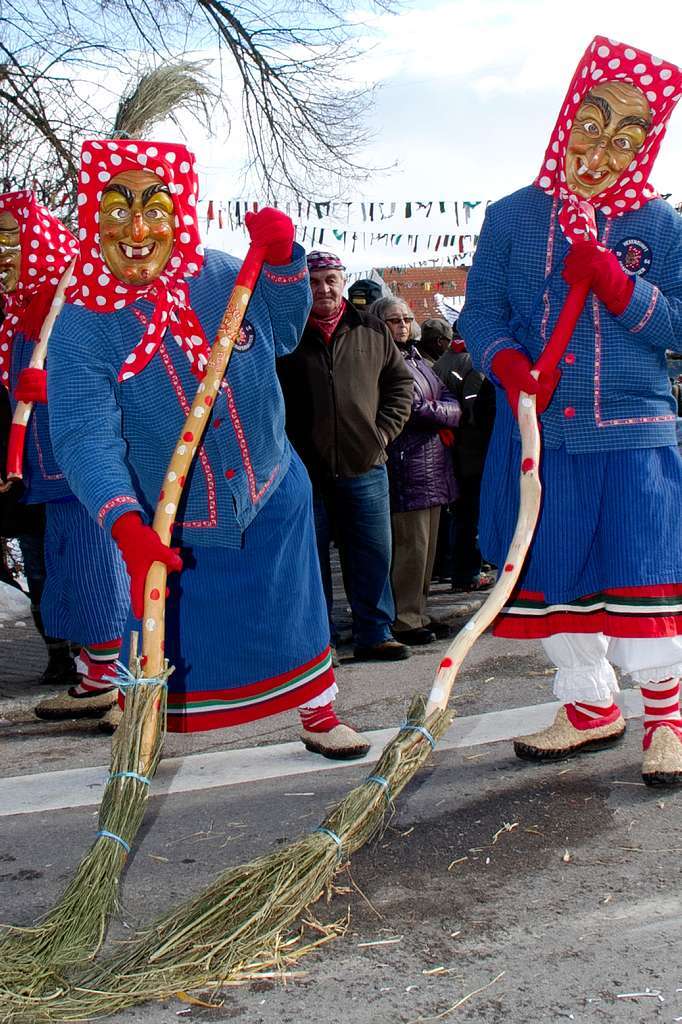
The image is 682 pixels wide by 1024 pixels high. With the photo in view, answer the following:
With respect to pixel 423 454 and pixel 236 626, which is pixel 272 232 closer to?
pixel 236 626

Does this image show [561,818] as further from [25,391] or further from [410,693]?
[25,391]

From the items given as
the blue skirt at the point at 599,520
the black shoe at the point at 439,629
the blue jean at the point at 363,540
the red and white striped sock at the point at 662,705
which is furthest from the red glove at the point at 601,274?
the black shoe at the point at 439,629

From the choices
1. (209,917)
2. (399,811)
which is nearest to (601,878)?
(399,811)

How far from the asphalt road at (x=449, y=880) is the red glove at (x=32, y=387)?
145cm

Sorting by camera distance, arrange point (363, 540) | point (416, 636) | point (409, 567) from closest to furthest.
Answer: point (363, 540), point (416, 636), point (409, 567)

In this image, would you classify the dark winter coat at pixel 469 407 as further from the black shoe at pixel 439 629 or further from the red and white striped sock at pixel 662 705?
the red and white striped sock at pixel 662 705

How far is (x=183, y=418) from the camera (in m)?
3.55

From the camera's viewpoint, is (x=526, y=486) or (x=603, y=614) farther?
(x=603, y=614)

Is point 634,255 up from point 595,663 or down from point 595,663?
up

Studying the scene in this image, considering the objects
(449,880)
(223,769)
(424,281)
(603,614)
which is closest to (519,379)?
(603,614)

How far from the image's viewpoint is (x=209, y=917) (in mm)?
2672

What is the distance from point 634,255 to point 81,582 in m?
2.61

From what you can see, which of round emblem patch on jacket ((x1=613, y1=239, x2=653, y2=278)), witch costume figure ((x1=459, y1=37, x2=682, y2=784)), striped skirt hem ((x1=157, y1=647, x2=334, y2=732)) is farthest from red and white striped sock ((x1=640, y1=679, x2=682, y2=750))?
round emblem patch on jacket ((x1=613, y1=239, x2=653, y2=278))

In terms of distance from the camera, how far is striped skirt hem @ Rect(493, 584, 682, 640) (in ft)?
12.0
